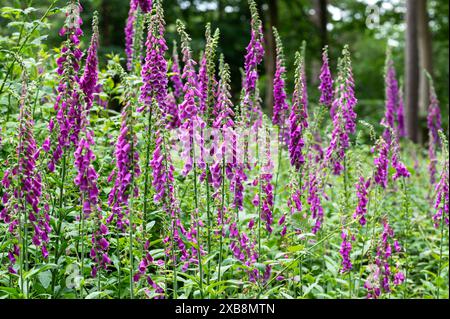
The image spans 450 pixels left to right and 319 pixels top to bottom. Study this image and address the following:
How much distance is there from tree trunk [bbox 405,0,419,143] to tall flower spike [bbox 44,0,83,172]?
14541mm

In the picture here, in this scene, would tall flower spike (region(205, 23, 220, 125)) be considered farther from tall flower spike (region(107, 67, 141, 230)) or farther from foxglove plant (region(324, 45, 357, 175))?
foxglove plant (region(324, 45, 357, 175))

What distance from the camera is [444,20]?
29.8m

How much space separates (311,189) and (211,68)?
5.71 ft

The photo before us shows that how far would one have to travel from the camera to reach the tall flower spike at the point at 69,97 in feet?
12.4

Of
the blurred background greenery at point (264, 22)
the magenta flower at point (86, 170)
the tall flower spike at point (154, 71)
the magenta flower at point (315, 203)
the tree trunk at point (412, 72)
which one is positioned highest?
the blurred background greenery at point (264, 22)

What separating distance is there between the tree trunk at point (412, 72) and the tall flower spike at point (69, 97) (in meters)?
14.5

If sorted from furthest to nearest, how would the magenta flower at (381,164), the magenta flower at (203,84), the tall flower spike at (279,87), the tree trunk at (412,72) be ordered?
the tree trunk at (412,72) → the magenta flower at (381,164) → the tall flower spike at (279,87) → the magenta flower at (203,84)

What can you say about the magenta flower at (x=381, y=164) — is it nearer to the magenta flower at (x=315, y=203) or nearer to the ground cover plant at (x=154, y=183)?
the ground cover plant at (x=154, y=183)

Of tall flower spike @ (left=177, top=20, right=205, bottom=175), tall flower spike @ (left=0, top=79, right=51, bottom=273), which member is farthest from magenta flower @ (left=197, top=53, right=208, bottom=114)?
tall flower spike @ (left=0, top=79, right=51, bottom=273)

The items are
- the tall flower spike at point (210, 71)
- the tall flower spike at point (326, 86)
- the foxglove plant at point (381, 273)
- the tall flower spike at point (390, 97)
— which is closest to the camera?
the tall flower spike at point (210, 71)

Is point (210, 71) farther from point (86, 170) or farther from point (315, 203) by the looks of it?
point (315, 203)

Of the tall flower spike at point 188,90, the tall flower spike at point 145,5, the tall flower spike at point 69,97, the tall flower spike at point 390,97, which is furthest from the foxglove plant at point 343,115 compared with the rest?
the tall flower spike at point 390,97

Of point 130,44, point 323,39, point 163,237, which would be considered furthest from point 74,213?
point 323,39
